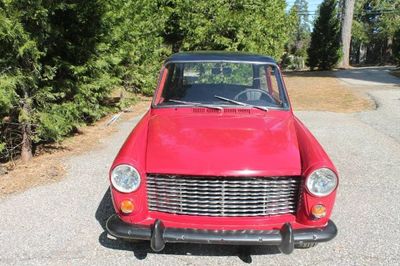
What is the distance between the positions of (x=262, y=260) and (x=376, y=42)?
206ft

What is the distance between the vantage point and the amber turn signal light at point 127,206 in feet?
10.9

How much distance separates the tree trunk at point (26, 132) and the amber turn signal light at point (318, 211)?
15.3 ft

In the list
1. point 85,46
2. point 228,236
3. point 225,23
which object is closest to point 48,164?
point 85,46

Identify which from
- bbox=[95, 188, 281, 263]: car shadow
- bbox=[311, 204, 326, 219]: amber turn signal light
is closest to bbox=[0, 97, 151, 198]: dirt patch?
bbox=[95, 188, 281, 263]: car shadow

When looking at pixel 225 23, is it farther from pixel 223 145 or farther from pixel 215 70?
pixel 223 145

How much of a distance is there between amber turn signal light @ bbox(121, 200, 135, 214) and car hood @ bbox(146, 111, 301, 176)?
30 centimetres

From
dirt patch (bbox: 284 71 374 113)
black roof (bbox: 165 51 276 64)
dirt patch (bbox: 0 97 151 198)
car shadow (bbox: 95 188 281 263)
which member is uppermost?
black roof (bbox: 165 51 276 64)

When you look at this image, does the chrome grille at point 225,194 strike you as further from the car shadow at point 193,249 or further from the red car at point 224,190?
the car shadow at point 193,249

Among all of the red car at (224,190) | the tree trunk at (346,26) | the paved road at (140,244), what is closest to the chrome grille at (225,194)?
the red car at (224,190)

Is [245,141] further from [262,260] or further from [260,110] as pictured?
[262,260]

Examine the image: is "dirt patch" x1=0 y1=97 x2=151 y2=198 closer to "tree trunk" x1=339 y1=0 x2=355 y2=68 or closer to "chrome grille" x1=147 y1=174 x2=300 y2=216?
"chrome grille" x1=147 y1=174 x2=300 y2=216

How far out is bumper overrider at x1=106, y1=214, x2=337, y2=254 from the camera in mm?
3119

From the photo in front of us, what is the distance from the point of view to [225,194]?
326cm

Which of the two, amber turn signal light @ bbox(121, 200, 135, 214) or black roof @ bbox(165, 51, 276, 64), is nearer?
amber turn signal light @ bbox(121, 200, 135, 214)
